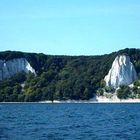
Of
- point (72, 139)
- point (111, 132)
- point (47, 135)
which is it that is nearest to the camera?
point (72, 139)

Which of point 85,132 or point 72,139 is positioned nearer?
point 72,139

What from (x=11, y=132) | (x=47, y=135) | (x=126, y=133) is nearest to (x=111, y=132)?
(x=126, y=133)

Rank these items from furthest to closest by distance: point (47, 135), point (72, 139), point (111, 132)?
point (111, 132) < point (47, 135) < point (72, 139)

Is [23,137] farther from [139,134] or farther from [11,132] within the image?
[139,134]

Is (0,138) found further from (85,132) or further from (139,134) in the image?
(139,134)

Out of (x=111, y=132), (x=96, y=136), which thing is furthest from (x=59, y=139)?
(x=111, y=132)

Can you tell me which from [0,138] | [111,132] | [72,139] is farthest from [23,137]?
[111,132]

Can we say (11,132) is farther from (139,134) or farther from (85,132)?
(139,134)

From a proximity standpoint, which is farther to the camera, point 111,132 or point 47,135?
point 111,132
